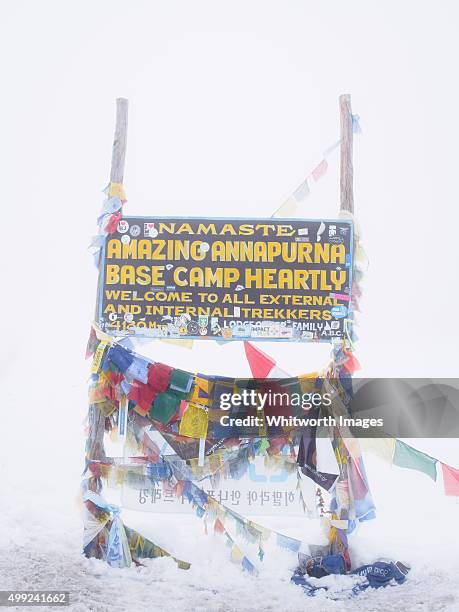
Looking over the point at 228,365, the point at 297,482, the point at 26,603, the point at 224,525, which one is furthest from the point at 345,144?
the point at 228,365

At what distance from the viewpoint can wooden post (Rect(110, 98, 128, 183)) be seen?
18.1 feet

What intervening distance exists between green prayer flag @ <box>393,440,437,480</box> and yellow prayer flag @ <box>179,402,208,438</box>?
1609mm

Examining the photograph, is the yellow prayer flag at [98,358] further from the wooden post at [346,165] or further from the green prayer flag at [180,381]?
the wooden post at [346,165]

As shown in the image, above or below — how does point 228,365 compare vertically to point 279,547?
above

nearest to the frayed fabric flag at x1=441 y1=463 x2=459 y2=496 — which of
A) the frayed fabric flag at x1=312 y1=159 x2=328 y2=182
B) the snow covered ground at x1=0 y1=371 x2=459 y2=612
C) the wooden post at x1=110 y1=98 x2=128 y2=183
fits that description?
the snow covered ground at x1=0 y1=371 x2=459 y2=612

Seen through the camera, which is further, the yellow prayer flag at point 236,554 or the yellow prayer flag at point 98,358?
the yellow prayer flag at point 98,358

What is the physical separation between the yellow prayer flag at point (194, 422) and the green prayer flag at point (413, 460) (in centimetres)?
161

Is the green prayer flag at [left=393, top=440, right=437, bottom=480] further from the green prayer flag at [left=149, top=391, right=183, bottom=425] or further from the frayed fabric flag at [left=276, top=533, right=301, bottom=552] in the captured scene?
the green prayer flag at [left=149, top=391, right=183, bottom=425]

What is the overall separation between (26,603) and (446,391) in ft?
12.5

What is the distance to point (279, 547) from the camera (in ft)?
17.9

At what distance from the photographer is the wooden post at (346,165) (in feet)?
17.8

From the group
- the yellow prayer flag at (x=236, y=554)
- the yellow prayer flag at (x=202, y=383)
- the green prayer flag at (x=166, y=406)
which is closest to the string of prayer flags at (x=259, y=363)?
the yellow prayer flag at (x=202, y=383)

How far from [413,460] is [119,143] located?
360 cm

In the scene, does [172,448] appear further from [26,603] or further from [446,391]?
[446,391]
